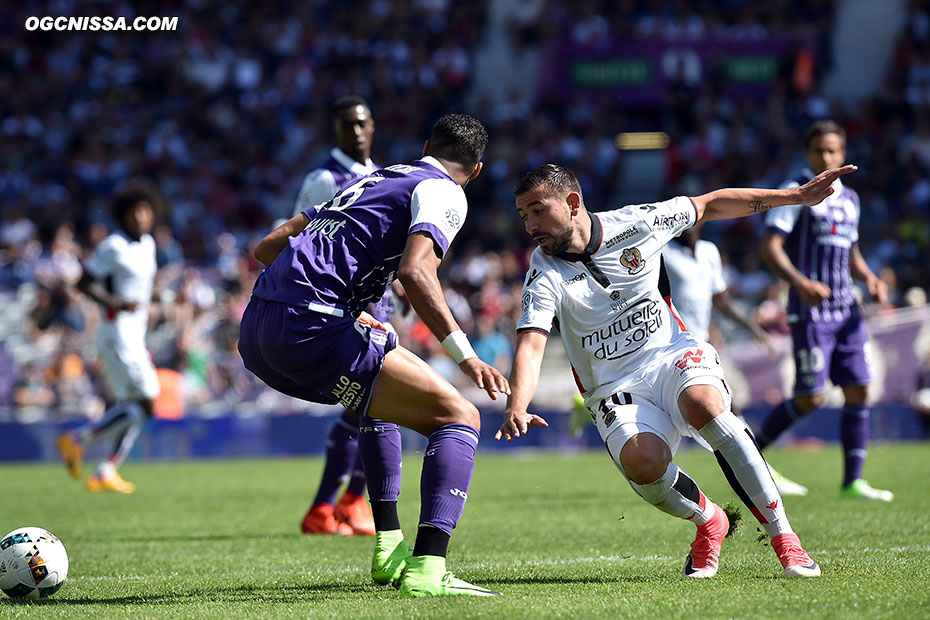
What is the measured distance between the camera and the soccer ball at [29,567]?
18.2 feet

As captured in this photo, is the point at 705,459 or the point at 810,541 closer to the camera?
the point at 810,541

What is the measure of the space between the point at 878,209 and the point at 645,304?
59.5ft

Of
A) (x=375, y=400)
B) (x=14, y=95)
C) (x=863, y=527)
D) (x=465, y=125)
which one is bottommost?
(x=863, y=527)

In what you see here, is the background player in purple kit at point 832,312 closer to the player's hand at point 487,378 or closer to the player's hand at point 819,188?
the player's hand at point 819,188

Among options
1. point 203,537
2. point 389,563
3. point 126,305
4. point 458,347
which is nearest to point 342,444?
point 203,537

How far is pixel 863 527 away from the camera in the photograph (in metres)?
7.38

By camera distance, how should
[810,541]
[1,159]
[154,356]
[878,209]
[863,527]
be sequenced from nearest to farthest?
[810,541] → [863,527] → [154,356] → [878,209] → [1,159]

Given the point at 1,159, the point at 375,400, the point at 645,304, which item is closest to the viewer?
the point at 375,400

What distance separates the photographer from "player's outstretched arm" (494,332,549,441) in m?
4.84

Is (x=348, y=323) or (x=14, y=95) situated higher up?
(x=14, y=95)

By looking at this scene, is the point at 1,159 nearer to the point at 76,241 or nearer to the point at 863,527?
the point at 76,241

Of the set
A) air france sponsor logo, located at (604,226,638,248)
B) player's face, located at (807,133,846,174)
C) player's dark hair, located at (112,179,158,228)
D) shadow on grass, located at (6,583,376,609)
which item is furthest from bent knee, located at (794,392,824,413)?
player's dark hair, located at (112,179,158,228)

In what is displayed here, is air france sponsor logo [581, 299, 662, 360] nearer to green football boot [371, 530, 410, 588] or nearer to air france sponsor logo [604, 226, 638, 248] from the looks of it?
air france sponsor logo [604, 226, 638, 248]

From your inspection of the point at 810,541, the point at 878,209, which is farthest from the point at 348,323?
the point at 878,209
